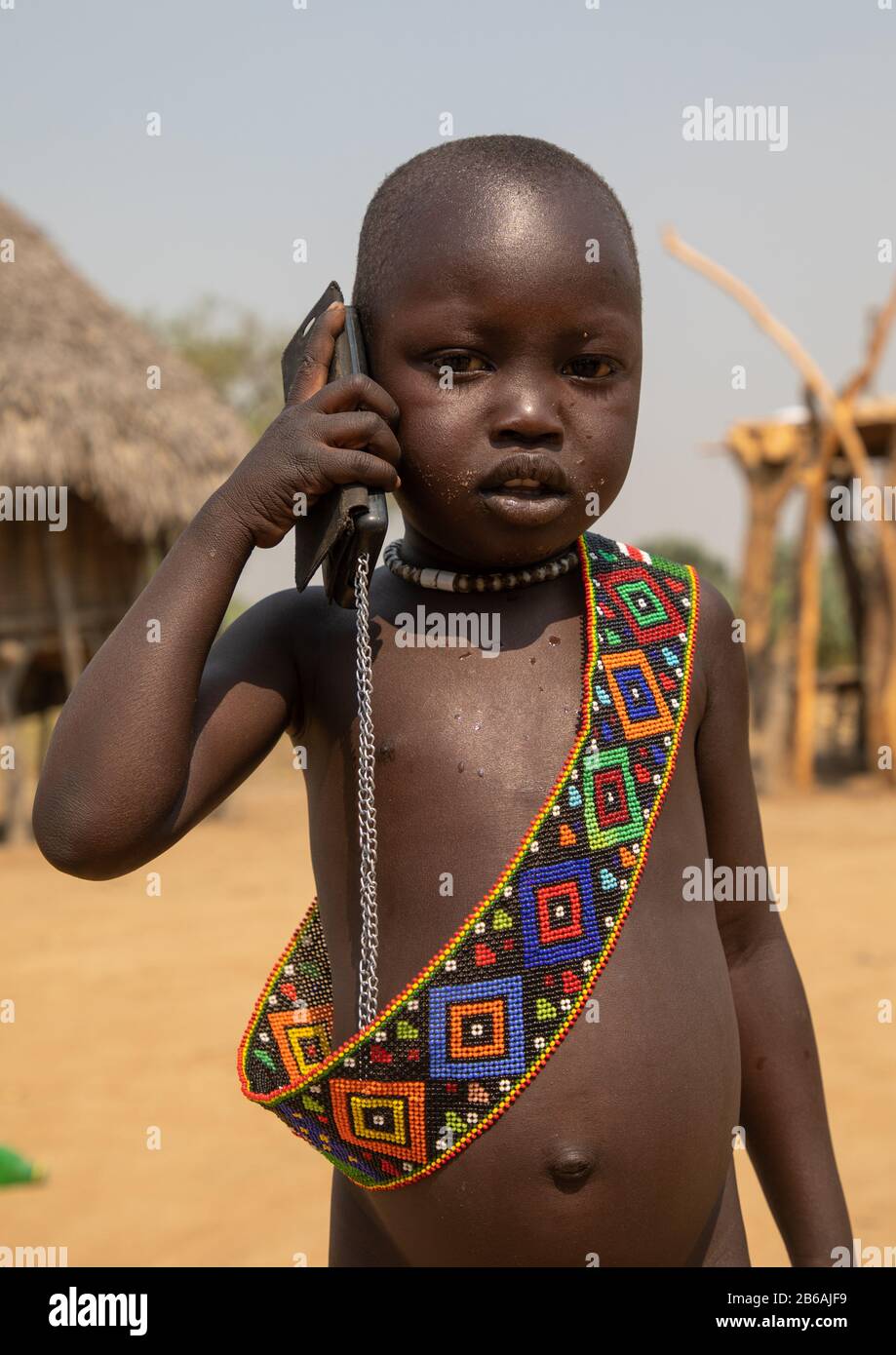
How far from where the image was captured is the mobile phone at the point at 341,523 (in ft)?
5.22

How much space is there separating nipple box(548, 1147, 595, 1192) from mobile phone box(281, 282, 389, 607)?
737mm

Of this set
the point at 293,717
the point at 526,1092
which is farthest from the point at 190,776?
the point at 526,1092

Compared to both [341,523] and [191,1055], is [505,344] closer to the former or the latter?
[341,523]

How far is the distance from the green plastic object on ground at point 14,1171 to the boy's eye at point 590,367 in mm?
1149

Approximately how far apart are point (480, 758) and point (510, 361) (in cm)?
51

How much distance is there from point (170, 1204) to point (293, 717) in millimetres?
3124

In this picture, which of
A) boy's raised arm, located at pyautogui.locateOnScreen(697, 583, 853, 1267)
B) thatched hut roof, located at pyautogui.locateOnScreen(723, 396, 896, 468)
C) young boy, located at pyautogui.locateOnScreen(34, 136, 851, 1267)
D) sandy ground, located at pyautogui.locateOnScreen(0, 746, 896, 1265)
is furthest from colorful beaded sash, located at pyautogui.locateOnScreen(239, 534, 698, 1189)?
thatched hut roof, located at pyautogui.locateOnScreen(723, 396, 896, 468)

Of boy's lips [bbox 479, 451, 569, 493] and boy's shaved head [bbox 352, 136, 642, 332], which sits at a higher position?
boy's shaved head [bbox 352, 136, 642, 332]

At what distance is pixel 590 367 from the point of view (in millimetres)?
1682

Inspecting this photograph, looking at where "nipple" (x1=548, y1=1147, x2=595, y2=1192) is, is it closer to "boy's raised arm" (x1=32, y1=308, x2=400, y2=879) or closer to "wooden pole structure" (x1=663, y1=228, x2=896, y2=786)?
"boy's raised arm" (x1=32, y1=308, x2=400, y2=879)

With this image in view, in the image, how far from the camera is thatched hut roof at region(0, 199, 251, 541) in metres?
10.8

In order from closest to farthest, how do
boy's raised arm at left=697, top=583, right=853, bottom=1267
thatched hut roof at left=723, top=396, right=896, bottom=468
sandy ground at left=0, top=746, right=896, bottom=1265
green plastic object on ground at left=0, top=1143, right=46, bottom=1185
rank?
green plastic object on ground at left=0, top=1143, right=46, bottom=1185
boy's raised arm at left=697, top=583, right=853, bottom=1267
sandy ground at left=0, top=746, right=896, bottom=1265
thatched hut roof at left=723, top=396, right=896, bottom=468

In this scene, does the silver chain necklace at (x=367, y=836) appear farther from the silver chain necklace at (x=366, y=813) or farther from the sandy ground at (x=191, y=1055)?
the sandy ground at (x=191, y=1055)
